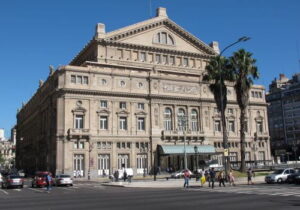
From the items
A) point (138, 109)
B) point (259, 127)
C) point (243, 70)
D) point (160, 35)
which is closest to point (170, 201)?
point (243, 70)

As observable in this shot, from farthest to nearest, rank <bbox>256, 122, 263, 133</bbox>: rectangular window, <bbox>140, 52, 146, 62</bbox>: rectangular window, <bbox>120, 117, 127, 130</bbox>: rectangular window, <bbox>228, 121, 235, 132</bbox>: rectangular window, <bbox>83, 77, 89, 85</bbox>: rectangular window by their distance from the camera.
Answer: <bbox>256, 122, 263, 133</bbox>: rectangular window → <bbox>228, 121, 235, 132</bbox>: rectangular window → <bbox>140, 52, 146, 62</bbox>: rectangular window → <bbox>120, 117, 127, 130</bbox>: rectangular window → <bbox>83, 77, 89, 85</bbox>: rectangular window

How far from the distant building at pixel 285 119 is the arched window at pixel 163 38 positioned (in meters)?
52.8

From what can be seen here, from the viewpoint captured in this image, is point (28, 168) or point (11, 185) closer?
point (11, 185)

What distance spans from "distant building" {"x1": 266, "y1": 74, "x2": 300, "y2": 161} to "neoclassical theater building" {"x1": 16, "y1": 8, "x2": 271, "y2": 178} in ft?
117

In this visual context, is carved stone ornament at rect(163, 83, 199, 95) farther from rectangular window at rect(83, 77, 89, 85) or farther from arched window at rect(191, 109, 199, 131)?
rectangular window at rect(83, 77, 89, 85)

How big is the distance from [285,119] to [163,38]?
2349 inches

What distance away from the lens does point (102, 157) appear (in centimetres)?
6219

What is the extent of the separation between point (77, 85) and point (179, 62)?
24415 millimetres

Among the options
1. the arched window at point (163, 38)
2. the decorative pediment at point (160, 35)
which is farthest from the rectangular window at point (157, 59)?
the arched window at point (163, 38)

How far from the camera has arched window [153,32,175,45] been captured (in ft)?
245

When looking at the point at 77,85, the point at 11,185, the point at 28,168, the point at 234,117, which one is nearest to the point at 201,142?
the point at 234,117

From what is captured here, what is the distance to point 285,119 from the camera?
11644cm

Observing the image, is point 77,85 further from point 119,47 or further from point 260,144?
point 260,144

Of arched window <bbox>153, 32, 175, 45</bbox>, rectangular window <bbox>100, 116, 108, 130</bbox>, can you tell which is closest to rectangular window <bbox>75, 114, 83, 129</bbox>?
rectangular window <bbox>100, 116, 108, 130</bbox>
